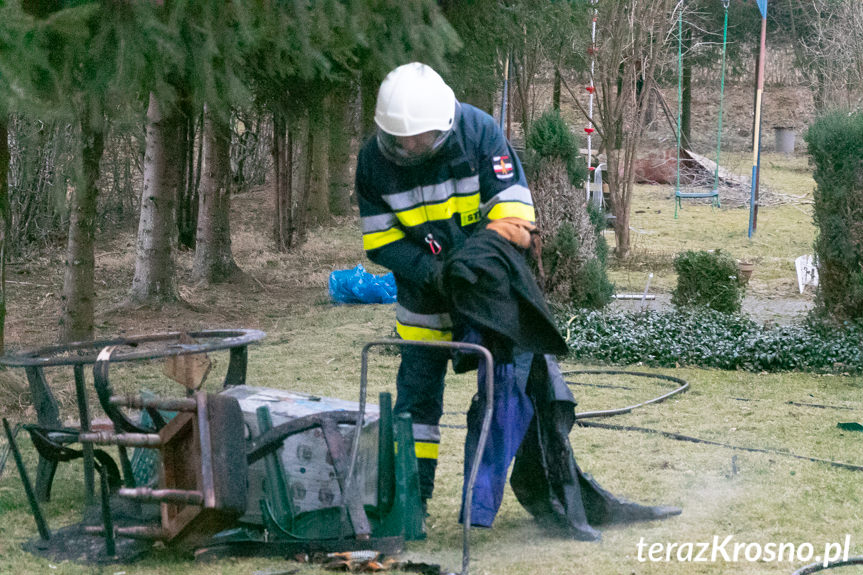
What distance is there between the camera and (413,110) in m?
3.86

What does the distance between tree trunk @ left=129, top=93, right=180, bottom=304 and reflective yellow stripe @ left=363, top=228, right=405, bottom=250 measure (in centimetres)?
592

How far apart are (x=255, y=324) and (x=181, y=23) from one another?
591cm

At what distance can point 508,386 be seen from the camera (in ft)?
13.1

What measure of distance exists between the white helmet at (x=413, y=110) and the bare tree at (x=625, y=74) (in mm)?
8688

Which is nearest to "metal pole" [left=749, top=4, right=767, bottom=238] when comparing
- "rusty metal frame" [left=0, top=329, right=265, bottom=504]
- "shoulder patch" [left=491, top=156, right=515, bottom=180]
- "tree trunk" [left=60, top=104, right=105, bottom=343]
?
"tree trunk" [left=60, top=104, right=105, bottom=343]

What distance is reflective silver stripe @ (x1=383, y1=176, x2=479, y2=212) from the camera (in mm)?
4070

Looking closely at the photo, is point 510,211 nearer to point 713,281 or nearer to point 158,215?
point 713,281

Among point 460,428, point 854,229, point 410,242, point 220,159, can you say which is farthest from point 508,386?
point 220,159

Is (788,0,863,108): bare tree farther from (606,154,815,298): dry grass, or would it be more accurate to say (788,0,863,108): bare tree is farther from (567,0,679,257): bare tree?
(567,0,679,257): bare tree

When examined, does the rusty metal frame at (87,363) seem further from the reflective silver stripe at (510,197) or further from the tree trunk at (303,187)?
the tree trunk at (303,187)

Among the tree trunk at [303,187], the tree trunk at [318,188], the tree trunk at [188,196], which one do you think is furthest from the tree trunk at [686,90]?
the tree trunk at [188,196]

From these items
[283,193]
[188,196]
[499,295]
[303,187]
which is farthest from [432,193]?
[303,187]

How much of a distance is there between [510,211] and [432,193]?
0.34 meters

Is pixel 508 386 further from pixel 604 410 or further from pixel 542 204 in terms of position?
pixel 542 204
